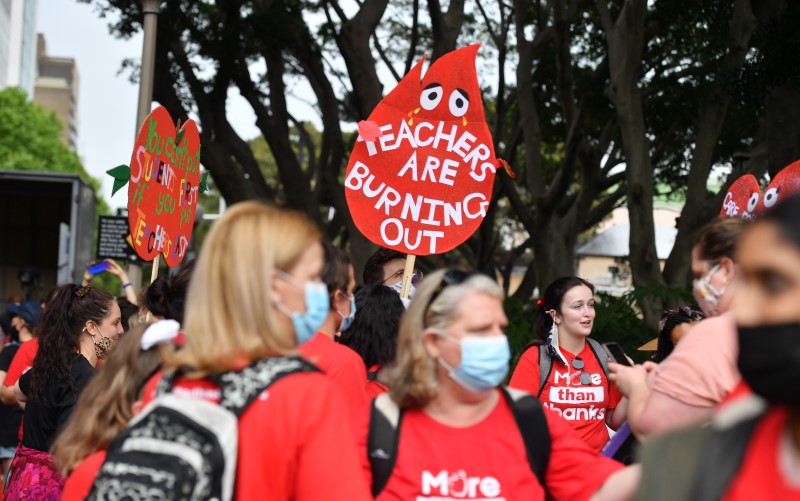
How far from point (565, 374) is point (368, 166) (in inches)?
60.4

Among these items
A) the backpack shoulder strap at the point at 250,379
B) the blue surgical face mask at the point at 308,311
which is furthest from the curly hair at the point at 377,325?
the backpack shoulder strap at the point at 250,379

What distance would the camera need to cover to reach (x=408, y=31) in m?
23.3

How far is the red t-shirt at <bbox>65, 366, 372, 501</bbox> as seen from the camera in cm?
237

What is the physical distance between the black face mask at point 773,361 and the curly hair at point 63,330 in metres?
3.82

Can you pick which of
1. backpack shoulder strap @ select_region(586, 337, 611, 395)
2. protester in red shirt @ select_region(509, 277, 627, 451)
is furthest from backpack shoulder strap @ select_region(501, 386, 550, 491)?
backpack shoulder strap @ select_region(586, 337, 611, 395)

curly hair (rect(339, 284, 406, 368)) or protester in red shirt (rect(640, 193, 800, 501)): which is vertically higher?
protester in red shirt (rect(640, 193, 800, 501))

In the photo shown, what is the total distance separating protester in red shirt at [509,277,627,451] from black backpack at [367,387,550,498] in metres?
1.99

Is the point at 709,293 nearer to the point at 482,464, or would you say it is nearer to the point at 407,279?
the point at 482,464

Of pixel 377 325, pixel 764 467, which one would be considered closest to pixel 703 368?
pixel 764 467

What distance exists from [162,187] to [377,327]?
3.11 metres

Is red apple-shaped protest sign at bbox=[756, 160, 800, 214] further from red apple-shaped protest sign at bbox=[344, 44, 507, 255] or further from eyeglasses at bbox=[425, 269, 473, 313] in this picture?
eyeglasses at bbox=[425, 269, 473, 313]

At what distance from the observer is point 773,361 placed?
1.69 m

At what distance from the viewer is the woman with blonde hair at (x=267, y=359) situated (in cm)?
237

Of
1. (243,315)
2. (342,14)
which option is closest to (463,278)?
(243,315)
